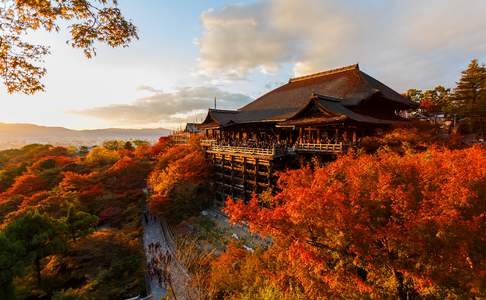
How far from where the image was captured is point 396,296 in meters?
9.39

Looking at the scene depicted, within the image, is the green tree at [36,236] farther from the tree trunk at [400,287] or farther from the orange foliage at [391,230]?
the tree trunk at [400,287]

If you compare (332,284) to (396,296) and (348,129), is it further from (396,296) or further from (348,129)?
(348,129)

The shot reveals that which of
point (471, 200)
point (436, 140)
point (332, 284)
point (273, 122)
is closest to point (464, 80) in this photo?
point (436, 140)

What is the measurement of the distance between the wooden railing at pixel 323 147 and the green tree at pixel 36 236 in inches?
677

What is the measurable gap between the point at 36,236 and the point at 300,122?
18.3 m

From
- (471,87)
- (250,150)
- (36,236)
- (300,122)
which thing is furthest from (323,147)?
(471,87)

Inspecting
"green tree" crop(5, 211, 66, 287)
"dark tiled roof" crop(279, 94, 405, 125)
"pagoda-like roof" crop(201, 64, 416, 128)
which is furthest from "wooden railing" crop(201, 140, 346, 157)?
"green tree" crop(5, 211, 66, 287)

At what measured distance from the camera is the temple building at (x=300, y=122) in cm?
1744

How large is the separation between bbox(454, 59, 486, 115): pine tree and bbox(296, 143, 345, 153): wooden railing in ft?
61.3

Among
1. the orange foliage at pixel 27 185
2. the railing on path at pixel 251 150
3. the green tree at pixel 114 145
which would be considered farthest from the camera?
the green tree at pixel 114 145

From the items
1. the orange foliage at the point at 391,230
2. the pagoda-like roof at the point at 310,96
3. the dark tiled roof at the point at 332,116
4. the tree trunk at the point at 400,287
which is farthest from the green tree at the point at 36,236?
the tree trunk at the point at 400,287

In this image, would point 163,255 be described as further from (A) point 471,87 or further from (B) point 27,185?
(A) point 471,87

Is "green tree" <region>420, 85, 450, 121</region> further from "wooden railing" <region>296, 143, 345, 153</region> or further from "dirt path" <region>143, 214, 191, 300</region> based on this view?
"dirt path" <region>143, 214, 191, 300</region>

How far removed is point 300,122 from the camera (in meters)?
18.0
